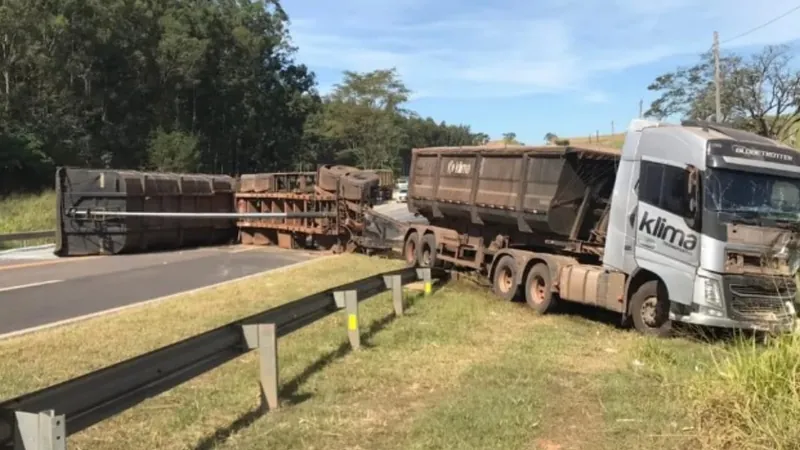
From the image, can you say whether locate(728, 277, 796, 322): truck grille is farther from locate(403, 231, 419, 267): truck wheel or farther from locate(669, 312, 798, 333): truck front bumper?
locate(403, 231, 419, 267): truck wheel

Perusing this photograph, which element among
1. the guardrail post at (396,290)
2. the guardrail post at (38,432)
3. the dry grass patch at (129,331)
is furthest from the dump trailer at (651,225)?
the guardrail post at (38,432)

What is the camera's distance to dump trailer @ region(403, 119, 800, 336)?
1008 centimetres

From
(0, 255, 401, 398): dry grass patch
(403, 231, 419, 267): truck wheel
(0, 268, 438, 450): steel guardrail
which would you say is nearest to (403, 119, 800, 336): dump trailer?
(403, 231, 419, 267): truck wheel

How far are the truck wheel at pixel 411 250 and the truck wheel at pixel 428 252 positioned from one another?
0.85 ft

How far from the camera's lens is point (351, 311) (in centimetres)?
890

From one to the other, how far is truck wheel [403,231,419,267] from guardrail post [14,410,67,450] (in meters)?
14.7

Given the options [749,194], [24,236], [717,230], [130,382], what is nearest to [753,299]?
[717,230]

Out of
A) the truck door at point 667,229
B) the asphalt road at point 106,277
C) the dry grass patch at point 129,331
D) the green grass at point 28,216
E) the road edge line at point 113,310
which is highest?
the truck door at point 667,229

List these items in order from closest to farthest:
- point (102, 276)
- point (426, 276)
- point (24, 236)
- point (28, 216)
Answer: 1. point (426, 276)
2. point (102, 276)
3. point (24, 236)
4. point (28, 216)

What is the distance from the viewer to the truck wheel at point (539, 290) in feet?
43.2

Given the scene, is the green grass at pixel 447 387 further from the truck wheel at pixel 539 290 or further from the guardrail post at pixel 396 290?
the truck wheel at pixel 539 290

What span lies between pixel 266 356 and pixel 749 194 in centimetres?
700

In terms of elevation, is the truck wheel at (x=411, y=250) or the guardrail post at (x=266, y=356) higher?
the guardrail post at (x=266, y=356)

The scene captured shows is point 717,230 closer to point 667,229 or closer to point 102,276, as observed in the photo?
point 667,229
